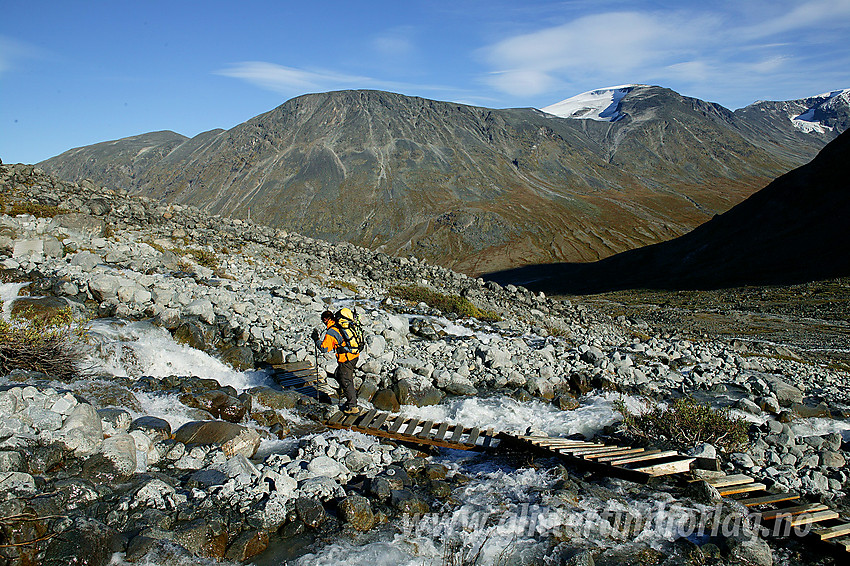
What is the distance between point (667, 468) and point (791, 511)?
1342 mm

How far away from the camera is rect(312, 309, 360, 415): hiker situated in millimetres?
9078

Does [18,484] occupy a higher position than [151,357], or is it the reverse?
[151,357]

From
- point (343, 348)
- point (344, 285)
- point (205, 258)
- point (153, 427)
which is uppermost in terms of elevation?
point (205, 258)

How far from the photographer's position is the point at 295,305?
14.3 meters

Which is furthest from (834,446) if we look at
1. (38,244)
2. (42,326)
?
(38,244)

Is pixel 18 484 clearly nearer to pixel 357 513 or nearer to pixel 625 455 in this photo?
pixel 357 513

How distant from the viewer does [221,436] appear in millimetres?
7062

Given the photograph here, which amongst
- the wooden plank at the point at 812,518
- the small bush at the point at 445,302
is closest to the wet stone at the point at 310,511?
the wooden plank at the point at 812,518

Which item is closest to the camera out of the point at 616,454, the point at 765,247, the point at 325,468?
the point at 325,468

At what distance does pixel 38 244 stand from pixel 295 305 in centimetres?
654

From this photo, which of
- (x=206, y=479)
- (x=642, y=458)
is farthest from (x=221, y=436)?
(x=642, y=458)

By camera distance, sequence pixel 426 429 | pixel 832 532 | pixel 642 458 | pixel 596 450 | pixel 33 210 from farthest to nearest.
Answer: pixel 33 210, pixel 426 429, pixel 596 450, pixel 642 458, pixel 832 532

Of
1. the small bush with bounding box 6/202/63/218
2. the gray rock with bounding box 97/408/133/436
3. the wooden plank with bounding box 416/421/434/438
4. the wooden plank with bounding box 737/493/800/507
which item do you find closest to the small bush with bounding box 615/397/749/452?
the wooden plank with bounding box 737/493/800/507

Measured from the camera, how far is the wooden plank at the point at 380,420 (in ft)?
28.2
